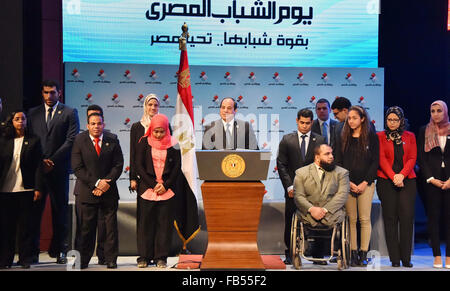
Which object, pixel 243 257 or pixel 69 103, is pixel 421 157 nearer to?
pixel 243 257

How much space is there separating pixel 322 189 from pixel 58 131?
2816mm

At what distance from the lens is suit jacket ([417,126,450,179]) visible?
19.0 feet

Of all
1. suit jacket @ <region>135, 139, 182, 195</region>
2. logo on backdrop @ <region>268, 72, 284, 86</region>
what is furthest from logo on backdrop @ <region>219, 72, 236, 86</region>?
suit jacket @ <region>135, 139, 182, 195</region>

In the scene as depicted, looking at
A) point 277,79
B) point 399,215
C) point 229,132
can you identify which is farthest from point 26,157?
point 399,215

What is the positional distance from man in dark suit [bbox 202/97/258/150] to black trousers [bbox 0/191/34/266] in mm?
1914

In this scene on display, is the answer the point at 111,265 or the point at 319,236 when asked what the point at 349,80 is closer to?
the point at 319,236


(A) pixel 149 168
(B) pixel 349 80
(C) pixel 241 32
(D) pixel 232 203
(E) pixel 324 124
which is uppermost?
(C) pixel 241 32

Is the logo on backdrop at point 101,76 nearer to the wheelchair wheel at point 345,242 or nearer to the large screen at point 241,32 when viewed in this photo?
the large screen at point 241,32

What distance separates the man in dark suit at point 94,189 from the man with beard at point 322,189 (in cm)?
182

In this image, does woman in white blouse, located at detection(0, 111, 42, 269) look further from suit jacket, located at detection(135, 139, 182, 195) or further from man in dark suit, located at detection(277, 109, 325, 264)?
man in dark suit, located at detection(277, 109, 325, 264)

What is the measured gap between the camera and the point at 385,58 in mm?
7738

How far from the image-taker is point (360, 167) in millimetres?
5695

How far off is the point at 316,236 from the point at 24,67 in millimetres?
4114
